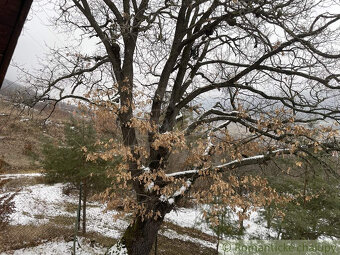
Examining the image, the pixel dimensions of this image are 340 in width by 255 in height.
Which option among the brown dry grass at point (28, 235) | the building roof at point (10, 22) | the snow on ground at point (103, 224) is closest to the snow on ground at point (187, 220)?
the snow on ground at point (103, 224)

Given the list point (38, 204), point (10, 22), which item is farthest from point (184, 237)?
point (10, 22)

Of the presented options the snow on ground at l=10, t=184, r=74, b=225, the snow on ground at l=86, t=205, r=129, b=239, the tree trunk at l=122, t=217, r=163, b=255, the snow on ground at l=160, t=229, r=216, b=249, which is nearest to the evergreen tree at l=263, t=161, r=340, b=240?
the tree trunk at l=122, t=217, r=163, b=255

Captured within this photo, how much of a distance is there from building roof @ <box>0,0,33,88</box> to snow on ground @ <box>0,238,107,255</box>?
1172 cm

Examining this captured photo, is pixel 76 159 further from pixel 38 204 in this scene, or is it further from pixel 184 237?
pixel 184 237

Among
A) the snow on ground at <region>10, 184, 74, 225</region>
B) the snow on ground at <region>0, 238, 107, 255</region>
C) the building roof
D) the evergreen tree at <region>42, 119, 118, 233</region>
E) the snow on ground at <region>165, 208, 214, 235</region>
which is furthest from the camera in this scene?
the snow on ground at <region>165, 208, 214, 235</region>

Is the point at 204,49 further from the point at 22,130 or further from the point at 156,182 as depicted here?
the point at 22,130

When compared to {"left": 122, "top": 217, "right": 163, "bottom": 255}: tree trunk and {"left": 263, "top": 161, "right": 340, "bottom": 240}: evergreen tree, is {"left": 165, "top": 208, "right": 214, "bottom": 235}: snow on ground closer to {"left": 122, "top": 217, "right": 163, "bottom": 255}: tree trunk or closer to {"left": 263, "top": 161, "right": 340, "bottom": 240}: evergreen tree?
{"left": 263, "top": 161, "right": 340, "bottom": 240}: evergreen tree

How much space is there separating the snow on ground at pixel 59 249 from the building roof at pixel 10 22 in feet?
38.5

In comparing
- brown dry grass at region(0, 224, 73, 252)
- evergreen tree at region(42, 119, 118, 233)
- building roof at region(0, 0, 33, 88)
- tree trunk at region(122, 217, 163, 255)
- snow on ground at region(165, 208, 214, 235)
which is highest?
building roof at region(0, 0, 33, 88)

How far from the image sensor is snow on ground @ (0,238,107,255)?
35.8 ft

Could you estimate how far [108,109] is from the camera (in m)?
5.30

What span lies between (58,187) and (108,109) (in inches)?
777

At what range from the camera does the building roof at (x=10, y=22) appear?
1504 millimetres

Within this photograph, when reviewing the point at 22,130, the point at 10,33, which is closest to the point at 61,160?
the point at 10,33
